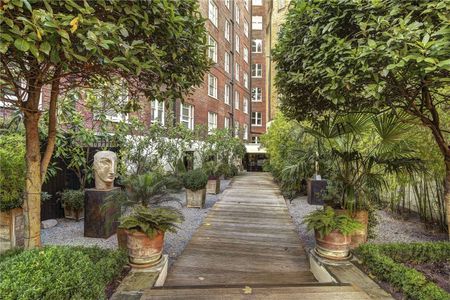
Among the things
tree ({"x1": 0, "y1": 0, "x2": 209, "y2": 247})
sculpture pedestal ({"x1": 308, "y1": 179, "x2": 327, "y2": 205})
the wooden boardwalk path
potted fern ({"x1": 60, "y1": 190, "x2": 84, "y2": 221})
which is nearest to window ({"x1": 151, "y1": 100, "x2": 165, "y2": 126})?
potted fern ({"x1": 60, "y1": 190, "x2": 84, "y2": 221})

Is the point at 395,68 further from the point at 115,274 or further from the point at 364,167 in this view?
the point at 115,274

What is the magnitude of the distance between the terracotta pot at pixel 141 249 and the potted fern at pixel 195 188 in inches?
186

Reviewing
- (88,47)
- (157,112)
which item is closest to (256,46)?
(157,112)

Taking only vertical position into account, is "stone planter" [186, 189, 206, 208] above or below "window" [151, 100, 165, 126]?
below

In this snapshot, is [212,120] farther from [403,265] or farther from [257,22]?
[257,22]

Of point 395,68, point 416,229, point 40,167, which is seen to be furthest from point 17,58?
point 416,229

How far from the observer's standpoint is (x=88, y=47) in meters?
1.71

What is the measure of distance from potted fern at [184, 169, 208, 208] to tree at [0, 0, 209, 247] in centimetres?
492

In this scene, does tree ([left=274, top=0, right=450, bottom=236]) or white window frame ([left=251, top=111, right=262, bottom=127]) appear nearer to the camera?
tree ([left=274, top=0, right=450, bottom=236])

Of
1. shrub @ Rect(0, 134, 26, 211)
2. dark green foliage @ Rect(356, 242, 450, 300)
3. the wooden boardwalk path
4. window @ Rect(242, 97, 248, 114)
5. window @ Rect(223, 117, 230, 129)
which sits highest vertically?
window @ Rect(242, 97, 248, 114)

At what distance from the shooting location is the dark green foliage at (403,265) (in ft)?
8.47

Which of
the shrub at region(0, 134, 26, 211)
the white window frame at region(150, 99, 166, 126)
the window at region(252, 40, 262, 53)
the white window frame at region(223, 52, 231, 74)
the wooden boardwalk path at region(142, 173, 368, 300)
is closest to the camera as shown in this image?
the wooden boardwalk path at region(142, 173, 368, 300)

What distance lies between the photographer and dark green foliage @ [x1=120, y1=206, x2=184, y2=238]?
324 cm

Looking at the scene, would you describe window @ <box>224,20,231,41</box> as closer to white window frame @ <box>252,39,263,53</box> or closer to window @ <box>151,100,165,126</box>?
white window frame @ <box>252,39,263,53</box>
